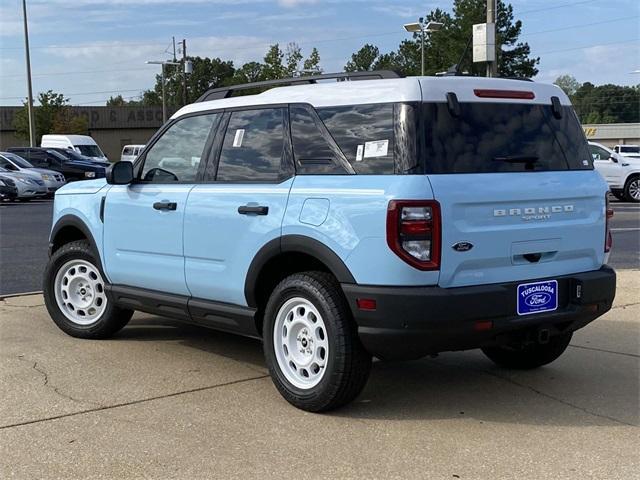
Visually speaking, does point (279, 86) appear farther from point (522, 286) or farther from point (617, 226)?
point (617, 226)

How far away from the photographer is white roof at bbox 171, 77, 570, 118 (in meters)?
4.46

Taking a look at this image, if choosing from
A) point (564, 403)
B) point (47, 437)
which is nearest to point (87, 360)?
point (47, 437)

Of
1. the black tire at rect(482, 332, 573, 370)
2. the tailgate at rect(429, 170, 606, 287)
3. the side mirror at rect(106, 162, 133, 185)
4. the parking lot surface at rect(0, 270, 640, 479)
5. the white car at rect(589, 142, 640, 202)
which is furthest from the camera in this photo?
the white car at rect(589, 142, 640, 202)

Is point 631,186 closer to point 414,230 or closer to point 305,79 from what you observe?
point 305,79

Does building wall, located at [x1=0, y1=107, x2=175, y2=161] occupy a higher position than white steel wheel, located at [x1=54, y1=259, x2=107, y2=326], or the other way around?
building wall, located at [x1=0, y1=107, x2=175, y2=161]

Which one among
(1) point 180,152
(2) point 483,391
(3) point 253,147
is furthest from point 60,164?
(2) point 483,391

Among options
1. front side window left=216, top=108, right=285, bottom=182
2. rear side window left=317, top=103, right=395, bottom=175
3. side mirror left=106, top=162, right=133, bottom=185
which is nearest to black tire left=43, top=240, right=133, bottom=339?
side mirror left=106, top=162, right=133, bottom=185

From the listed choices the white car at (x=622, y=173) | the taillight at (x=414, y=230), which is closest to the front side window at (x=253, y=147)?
the taillight at (x=414, y=230)

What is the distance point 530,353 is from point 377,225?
2058mm

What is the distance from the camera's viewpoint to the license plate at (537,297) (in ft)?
14.9

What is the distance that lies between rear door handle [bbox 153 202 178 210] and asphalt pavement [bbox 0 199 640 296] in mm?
3789

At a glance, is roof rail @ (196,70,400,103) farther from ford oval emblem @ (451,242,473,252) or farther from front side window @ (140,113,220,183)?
ford oval emblem @ (451,242,473,252)

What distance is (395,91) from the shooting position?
4.48 m

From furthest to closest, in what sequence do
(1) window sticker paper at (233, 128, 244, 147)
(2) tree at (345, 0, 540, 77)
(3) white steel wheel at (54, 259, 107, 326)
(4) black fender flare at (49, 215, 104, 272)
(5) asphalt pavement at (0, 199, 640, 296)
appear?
(2) tree at (345, 0, 540, 77)
(5) asphalt pavement at (0, 199, 640, 296)
(3) white steel wheel at (54, 259, 107, 326)
(4) black fender flare at (49, 215, 104, 272)
(1) window sticker paper at (233, 128, 244, 147)
